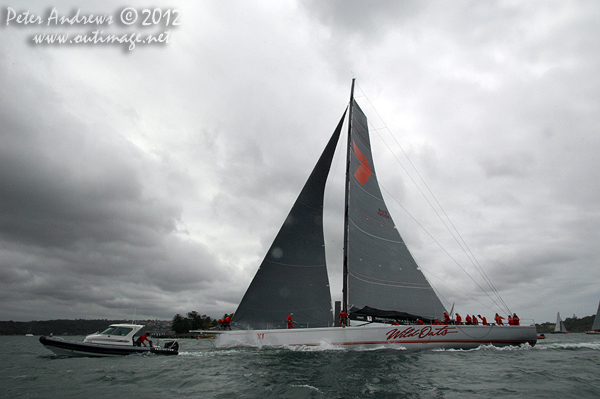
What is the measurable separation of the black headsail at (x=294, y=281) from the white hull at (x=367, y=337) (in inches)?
34.0

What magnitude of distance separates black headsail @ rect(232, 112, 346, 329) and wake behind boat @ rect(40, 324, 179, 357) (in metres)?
5.45

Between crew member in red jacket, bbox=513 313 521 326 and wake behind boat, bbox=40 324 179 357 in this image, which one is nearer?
wake behind boat, bbox=40 324 179 357

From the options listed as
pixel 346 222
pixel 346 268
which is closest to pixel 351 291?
pixel 346 268

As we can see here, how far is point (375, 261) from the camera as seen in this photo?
60.3 feet

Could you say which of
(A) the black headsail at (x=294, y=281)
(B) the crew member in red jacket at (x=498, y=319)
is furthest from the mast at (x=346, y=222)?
(B) the crew member in red jacket at (x=498, y=319)

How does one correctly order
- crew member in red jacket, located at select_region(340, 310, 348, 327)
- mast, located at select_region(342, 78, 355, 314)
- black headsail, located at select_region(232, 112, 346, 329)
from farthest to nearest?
mast, located at select_region(342, 78, 355, 314) → black headsail, located at select_region(232, 112, 346, 329) → crew member in red jacket, located at select_region(340, 310, 348, 327)

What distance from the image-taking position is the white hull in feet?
48.6

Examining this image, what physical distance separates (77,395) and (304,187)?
13050 millimetres

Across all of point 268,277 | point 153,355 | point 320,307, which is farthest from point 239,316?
point 153,355

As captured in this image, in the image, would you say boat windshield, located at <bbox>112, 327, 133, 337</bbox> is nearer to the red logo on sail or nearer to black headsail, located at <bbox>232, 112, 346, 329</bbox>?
black headsail, located at <bbox>232, 112, 346, 329</bbox>

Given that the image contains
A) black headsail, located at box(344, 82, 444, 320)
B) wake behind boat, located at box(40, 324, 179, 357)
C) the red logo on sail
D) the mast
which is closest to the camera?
wake behind boat, located at box(40, 324, 179, 357)

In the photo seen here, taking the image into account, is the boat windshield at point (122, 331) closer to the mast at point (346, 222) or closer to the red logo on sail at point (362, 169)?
the mast at point (346, 222)

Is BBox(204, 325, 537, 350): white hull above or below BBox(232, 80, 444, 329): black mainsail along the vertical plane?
below

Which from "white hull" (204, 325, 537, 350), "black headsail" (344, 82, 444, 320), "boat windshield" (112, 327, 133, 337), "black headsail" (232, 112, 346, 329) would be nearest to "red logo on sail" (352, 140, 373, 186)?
"black headsail" (344, 82, 444, 320)
